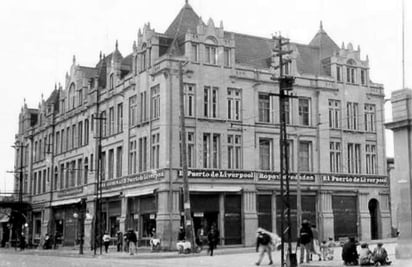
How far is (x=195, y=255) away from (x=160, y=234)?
852 centimetres

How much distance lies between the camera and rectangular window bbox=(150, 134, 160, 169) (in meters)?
50.4

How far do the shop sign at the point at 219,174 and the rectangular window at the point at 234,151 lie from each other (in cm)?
73

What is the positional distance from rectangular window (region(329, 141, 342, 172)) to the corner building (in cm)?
9

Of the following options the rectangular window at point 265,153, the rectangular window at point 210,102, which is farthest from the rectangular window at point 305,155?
the rectangular window at point 210,102

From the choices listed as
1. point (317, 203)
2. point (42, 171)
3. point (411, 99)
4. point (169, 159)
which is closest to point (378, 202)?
point (317, 203)

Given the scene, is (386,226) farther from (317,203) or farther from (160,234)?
(160,234)

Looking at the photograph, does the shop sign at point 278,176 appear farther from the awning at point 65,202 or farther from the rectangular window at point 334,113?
the awning at point 65,202

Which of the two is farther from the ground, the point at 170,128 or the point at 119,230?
the point at 170,128

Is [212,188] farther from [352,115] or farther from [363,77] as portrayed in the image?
[363,77]

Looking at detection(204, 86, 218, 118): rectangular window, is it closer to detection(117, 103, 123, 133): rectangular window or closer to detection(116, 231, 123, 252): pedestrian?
detection(117, 103, 123, 133): rectangular window

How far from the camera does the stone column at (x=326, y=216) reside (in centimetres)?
5469

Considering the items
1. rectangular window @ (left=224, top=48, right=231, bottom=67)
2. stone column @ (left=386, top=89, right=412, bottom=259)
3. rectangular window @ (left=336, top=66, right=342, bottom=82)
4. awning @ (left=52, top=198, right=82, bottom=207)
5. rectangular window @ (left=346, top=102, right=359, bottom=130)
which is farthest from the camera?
awning @ (left=52, top=198, right=82, bottom=207)

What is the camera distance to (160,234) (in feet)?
159

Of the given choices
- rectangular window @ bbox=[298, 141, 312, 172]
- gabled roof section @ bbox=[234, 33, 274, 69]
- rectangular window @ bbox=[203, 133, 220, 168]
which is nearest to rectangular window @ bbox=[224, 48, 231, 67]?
gabled roof section @ bbox=[234, 33, 274, 69]
